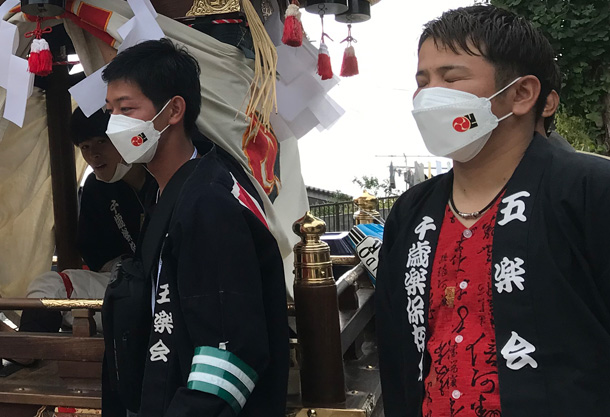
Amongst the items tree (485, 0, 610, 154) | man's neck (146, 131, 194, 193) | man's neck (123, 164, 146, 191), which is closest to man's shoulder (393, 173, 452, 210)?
man's neck (146, 131, 194, 193)

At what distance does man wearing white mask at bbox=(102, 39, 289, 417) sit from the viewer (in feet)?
4.84

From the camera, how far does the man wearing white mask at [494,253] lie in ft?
3.84

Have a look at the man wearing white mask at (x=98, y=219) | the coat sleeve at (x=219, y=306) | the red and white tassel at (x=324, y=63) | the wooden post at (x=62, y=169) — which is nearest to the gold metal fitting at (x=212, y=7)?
the red and white tassel at (x=324, y=63)

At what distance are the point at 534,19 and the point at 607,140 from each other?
1869mm

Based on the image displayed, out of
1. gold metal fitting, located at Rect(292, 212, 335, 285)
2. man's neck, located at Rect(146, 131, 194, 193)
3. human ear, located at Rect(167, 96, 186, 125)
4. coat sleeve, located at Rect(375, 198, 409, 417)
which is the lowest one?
coat sleeve, located at Rect(375, 198, 409, 417)

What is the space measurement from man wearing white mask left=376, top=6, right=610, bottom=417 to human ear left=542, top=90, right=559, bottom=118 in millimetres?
13

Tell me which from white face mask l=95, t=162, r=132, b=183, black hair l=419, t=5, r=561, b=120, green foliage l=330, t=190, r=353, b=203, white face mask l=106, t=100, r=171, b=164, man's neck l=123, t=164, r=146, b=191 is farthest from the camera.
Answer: green foliage l=330, t=190, r=353, b=203

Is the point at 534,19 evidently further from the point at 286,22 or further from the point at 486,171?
the point at 486,171

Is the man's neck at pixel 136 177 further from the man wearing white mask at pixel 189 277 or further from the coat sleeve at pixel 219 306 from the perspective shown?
the coat sleeve at pixel 219 306

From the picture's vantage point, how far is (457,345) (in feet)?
4.20

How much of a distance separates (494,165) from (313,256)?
2.42ft

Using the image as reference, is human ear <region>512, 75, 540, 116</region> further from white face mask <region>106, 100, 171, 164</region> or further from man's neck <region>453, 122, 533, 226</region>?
white face mask <region>106, 100, 171, 164</region>

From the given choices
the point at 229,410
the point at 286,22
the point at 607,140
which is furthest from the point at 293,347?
the point at 607,140

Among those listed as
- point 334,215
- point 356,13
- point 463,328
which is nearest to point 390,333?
point 463,328
